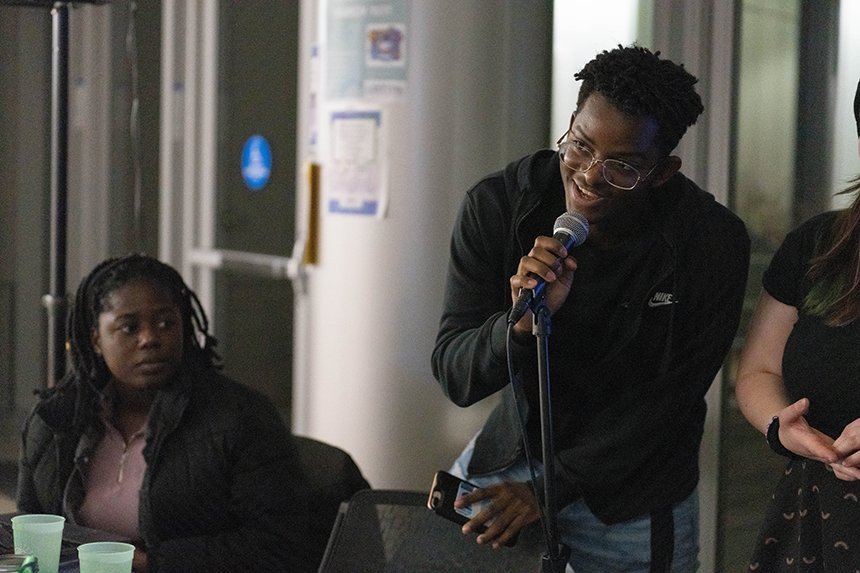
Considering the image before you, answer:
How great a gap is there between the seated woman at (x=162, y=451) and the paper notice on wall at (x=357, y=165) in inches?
37.8

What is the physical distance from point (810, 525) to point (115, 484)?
1589 millimetres

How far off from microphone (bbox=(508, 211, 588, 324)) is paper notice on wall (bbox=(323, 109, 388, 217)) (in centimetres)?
202

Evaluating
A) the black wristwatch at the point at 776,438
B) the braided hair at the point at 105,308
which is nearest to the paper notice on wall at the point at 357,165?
the braided hair at the point at 105,308

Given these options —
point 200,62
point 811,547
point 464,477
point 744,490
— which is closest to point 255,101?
point 200,62

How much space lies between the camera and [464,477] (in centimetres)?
242

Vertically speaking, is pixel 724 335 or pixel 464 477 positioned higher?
pixel 724 335

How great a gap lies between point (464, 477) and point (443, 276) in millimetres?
1462

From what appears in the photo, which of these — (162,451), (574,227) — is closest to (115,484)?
(162,451)

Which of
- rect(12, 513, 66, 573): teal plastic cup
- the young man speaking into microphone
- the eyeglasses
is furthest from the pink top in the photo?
the eyeglasses

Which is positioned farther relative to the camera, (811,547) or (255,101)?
(255,101)

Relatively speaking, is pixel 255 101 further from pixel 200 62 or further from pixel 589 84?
pixel 589 84

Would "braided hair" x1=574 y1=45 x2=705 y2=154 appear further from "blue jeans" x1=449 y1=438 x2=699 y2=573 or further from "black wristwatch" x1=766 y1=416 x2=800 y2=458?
"blue jeans" x1=449 y1=438 x2=699 y2=573

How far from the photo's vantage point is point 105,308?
302 centimetres

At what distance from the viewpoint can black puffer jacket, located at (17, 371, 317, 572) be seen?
282 cm
